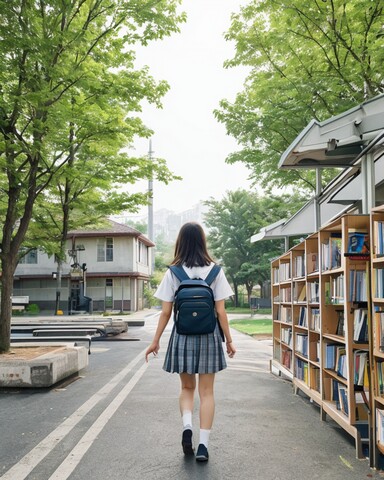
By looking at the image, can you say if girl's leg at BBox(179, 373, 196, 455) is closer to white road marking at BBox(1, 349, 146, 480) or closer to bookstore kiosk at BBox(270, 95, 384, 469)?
→ white road marking at BBox(1, 349, 146, 480)

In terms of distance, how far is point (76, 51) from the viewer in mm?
9734

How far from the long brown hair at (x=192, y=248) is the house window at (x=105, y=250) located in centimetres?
3734

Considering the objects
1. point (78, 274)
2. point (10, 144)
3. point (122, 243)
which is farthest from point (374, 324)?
point (122, 243)

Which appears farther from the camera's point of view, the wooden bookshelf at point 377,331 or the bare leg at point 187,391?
the bare leg at point 187,391

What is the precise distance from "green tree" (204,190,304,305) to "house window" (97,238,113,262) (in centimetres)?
1220

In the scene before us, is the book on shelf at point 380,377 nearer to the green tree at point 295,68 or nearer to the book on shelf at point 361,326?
the book on shelf at point 361,326

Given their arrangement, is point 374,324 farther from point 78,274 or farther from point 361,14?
point 78,274

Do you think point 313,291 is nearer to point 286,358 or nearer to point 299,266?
point 299,266

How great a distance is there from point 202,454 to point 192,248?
5.85 feet

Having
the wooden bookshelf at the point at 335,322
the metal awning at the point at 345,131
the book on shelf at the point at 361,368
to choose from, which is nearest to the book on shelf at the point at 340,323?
the wooden bookshelf at the point at 335,322

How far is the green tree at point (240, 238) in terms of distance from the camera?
150 ft

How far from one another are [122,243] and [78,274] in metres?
12.9

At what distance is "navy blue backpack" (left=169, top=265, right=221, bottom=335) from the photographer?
402 cm

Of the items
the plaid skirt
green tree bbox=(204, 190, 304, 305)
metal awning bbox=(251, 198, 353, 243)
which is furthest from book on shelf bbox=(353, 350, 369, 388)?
green tree bbox=(204, 190, 304, 305)
